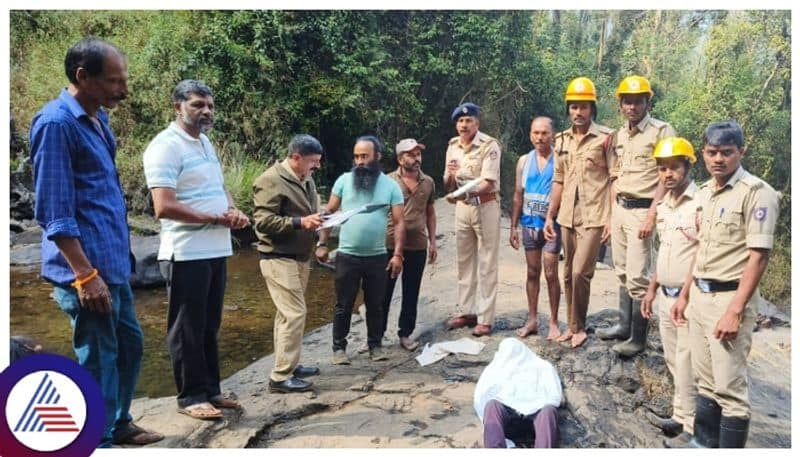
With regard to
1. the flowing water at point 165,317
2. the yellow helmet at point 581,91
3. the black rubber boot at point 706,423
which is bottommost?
the flowing water at point 165,317

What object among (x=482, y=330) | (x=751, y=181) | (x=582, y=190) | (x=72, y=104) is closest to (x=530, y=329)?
(x=482, y=330)

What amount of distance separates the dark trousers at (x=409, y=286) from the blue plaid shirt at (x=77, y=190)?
6.03ft

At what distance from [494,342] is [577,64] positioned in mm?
2774

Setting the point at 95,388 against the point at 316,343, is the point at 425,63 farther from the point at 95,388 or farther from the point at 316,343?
the point at 95,388

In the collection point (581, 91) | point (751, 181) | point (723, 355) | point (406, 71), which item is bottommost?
point (723, 355)

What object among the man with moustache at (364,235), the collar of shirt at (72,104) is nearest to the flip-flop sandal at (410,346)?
the man with moustache at (364,235)

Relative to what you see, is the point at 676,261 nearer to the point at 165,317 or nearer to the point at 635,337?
the point at 635,337

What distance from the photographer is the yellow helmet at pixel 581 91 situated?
11.6 feet

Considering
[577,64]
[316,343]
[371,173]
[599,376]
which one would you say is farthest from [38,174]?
[577,64]

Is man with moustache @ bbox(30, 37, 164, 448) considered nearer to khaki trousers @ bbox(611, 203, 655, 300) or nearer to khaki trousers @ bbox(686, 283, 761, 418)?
khaki trousers @ bbox(686, 283, 761, 418)

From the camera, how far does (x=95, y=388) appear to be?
8.18 ft

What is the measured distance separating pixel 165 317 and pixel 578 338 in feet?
10.3

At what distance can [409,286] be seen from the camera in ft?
13.5

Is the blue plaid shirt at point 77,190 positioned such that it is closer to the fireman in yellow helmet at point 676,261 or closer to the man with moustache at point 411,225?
the man with moustache at point 411,225
